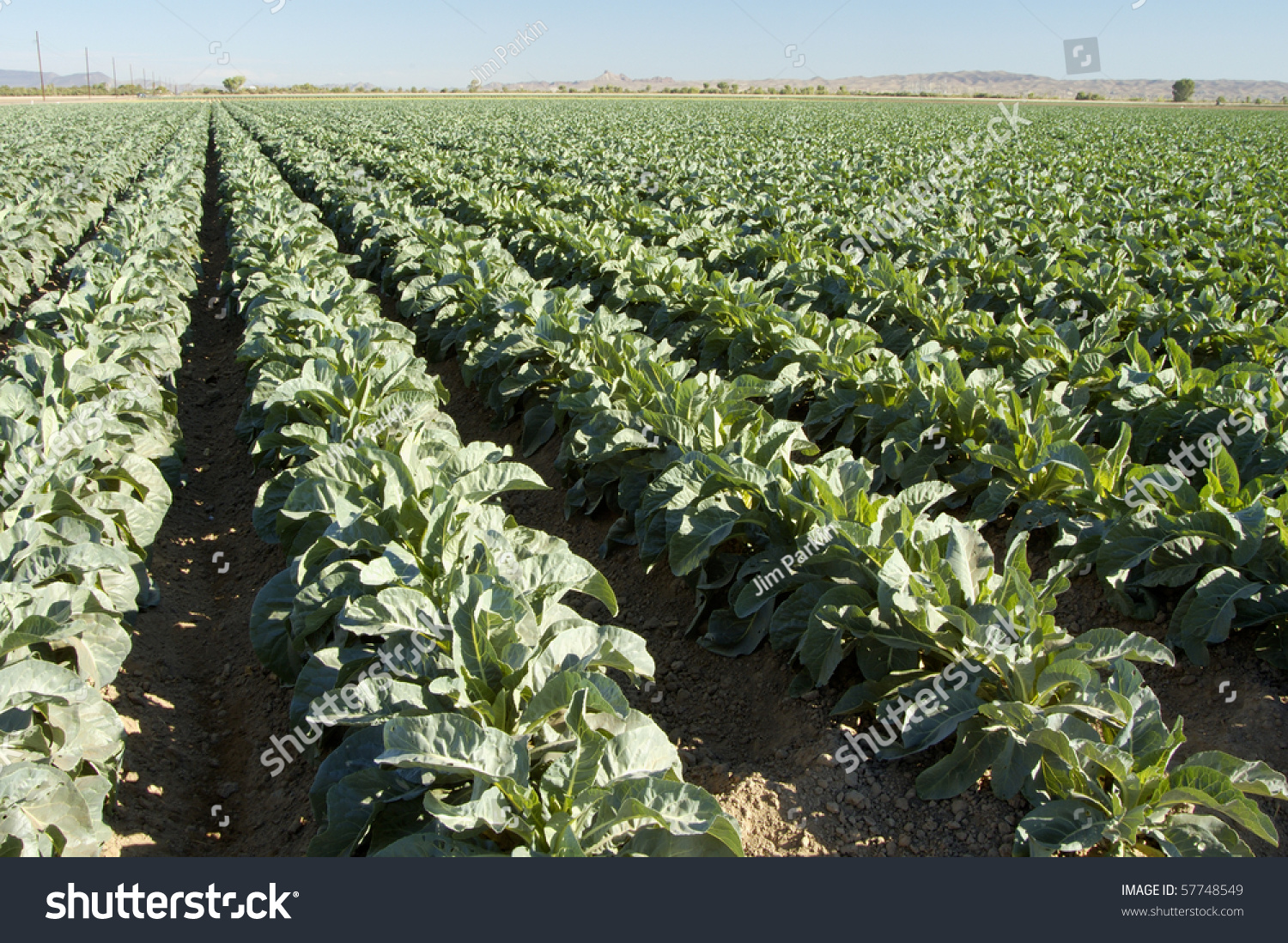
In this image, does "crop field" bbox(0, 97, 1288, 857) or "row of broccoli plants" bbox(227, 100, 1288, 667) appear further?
"row of broccoli plants" bbox(227, 100, 1288, 667)

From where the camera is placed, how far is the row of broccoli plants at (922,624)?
2.31 m

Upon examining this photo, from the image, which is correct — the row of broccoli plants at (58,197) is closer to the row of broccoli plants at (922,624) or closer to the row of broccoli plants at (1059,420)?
the row of broccoli plants at (1059,420)

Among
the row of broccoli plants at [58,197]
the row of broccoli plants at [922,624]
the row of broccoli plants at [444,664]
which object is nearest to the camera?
the row of broccoli plants at [444,664]

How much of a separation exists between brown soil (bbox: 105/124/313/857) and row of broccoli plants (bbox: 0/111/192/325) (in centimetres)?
592

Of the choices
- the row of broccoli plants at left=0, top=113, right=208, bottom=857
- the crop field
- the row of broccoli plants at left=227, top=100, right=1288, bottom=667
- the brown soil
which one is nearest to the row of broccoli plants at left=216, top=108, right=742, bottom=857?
the crop field

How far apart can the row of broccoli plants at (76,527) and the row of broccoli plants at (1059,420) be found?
89.6 inches

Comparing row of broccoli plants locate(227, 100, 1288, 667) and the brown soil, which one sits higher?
row of broccoli plants locate(227, 100, 1288, 667)

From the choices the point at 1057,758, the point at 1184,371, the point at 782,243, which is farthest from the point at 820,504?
the point at 782,243

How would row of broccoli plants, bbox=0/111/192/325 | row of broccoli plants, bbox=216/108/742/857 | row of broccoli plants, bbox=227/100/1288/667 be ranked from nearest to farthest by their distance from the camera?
row of broccoli plants, bbox=216/108/742/857 → row of broccoli plants, bbox=227/100/1288/667 → row of broccoli plants, bbox=0/111/192/325

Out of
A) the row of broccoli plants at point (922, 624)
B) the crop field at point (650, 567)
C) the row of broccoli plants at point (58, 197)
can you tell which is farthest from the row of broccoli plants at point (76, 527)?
the row of broccoli plants at point (58, 197)

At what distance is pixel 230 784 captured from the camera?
11.0ft

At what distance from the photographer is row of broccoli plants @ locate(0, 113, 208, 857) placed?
245cm

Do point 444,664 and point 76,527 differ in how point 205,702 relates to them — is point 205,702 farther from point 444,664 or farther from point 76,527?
point 444,664

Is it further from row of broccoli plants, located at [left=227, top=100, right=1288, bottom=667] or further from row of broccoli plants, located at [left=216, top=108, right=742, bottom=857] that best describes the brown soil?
row of broccoli plants, located at [left=227, top=100, right=1288, bottom=667]
